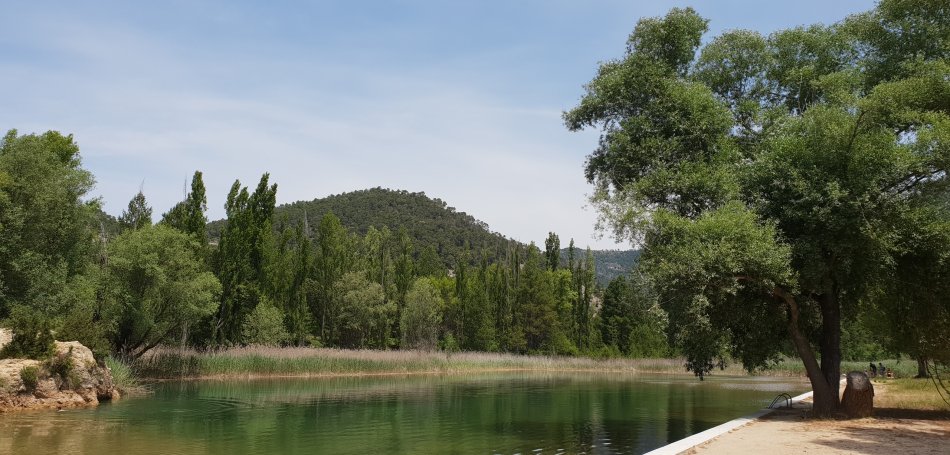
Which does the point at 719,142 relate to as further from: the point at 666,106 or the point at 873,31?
the point at 873,31

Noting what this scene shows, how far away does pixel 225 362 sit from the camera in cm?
3547

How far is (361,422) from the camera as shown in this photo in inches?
754

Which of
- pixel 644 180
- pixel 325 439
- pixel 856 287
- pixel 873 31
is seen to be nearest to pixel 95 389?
pixel 325 439

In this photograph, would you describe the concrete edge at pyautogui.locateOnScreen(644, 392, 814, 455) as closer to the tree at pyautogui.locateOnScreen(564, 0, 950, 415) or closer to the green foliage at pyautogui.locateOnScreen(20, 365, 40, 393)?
the tree at pyautogui.locateOnScreen(564, 0, 950, 415)

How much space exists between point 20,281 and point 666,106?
25.2 m

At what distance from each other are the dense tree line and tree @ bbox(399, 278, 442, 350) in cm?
13

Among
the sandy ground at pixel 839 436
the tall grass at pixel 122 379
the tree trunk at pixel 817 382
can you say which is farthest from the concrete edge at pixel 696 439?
the tall grass at pixel 122 379

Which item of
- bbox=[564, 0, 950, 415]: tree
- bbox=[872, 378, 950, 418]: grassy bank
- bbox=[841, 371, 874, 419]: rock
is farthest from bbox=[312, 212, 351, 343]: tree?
bbox=[841, 371, 874, 419]: rock

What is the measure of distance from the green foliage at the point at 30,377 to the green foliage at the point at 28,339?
2.52ft

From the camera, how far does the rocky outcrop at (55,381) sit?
19.7m

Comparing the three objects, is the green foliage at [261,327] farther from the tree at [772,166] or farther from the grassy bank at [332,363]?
the tree at [772,166]

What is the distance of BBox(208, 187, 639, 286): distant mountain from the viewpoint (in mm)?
117812

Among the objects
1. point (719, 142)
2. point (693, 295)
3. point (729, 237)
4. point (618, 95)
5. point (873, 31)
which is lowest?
point (693, 295)

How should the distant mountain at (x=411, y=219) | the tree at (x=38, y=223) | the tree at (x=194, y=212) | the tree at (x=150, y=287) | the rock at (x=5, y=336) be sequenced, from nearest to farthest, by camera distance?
the rock at (x=5, y=336) → the tree at (x=38, y=223) → the tree at (x=150, y=287) → the tree at (x=194, y=212) → the distant mountain at (x=411, y=219)
